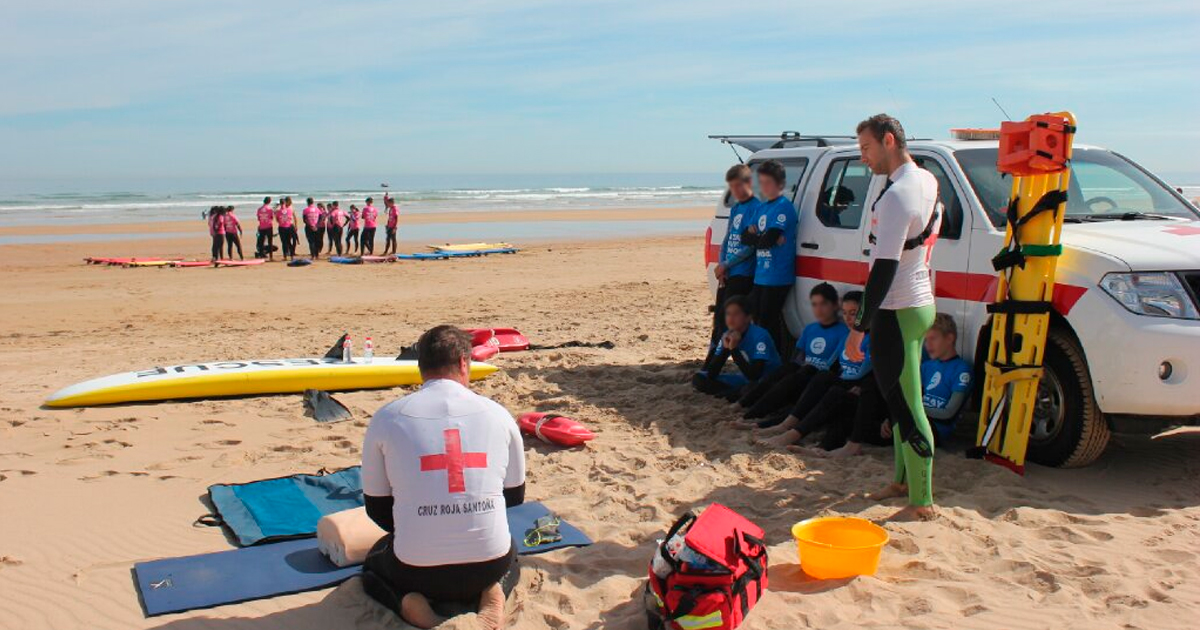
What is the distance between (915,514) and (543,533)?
2050 mm

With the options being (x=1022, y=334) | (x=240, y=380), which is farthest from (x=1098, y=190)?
(x=240, y=380)

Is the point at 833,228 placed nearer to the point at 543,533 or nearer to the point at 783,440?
the point at 783,440

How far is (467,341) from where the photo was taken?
452cm

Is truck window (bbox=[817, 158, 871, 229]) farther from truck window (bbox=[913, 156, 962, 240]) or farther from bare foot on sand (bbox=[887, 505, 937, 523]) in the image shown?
bare foot on sand (bbox=[887, 505, 937, 523])

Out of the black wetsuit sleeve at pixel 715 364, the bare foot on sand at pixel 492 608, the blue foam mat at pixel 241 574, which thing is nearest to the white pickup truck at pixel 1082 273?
the black wetsuit sleeve at pixel 715 364

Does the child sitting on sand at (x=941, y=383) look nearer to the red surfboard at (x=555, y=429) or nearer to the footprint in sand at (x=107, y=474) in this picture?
the red surfboard at (x=555, y=429)

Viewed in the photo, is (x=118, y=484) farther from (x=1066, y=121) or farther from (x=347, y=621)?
(x=1066, y=121)

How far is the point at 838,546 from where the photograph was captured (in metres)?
4.95

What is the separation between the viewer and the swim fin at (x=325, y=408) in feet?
27.0

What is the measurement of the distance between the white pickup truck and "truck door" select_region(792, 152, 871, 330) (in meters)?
0.01

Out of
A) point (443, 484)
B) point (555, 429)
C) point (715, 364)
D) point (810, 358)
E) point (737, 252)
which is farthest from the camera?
point (737, 252)

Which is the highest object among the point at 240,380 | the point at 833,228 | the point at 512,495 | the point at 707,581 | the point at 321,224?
the point at 833,228

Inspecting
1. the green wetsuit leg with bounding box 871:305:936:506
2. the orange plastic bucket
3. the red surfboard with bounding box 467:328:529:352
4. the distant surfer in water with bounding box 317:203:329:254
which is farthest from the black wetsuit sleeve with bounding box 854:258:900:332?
the distant surfer in water with bounding box 317:203:329:254

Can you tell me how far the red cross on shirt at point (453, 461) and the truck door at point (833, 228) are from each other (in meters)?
4.40
